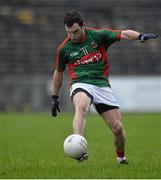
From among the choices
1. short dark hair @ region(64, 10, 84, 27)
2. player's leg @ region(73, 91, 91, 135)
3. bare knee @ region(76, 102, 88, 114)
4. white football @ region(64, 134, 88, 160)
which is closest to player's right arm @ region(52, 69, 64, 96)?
player's leg @ region(73, 91, 91, 135)

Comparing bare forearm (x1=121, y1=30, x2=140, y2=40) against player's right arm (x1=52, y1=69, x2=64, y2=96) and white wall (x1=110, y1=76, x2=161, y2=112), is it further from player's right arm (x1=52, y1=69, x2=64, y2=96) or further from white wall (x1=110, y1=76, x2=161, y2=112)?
white wall (x1=110, y1=76, x2=161, y2=112)

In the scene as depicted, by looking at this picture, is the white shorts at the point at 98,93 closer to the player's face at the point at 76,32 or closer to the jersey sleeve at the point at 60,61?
the jersey sleeve at the point at 60,61

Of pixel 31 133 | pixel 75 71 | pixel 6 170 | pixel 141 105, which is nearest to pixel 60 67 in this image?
pixel 75 71

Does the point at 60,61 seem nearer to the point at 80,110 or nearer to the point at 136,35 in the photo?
the point at 80,110

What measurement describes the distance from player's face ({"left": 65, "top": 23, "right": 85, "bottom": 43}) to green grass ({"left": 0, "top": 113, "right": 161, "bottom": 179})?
1.83m

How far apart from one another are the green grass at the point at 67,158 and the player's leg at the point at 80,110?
0.57 meters

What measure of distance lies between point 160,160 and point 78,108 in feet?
6.90

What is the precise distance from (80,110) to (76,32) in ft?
3.61

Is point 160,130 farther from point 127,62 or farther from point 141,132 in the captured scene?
point 127,62

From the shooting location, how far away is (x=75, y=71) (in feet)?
30.5

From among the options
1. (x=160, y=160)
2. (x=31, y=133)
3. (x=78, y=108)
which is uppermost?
(x=78, y=108)

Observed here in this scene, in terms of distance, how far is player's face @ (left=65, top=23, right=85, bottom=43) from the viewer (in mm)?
8852

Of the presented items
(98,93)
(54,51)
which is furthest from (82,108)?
(54,51)

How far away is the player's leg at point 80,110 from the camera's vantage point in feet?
28.5
